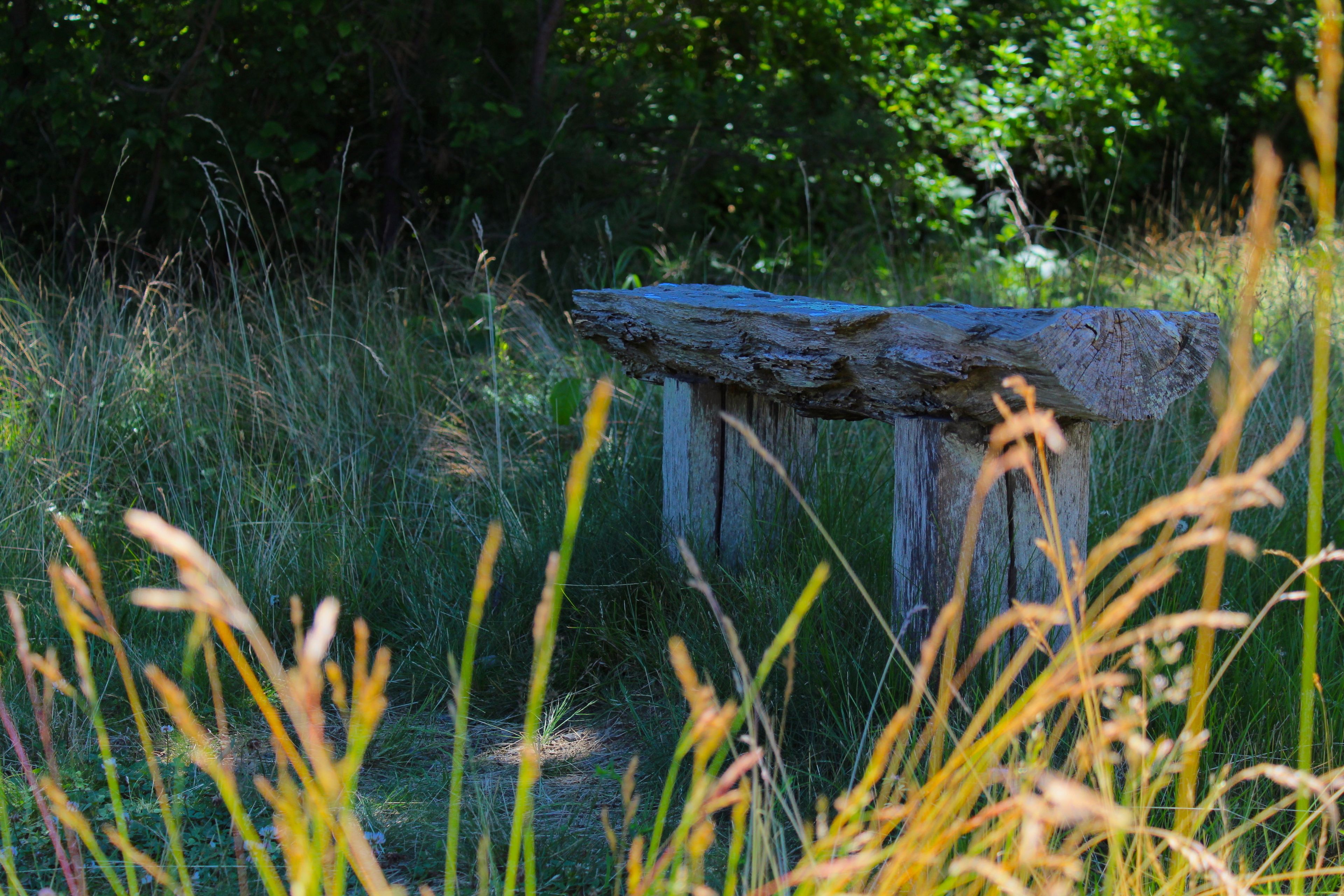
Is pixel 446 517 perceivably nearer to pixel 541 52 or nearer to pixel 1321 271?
pixel 1321 271

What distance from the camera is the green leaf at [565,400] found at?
3723 millimetres

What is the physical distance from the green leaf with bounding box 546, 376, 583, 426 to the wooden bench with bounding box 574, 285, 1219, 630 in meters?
0.89

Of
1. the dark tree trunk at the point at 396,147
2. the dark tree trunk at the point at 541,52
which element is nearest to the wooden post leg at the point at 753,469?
the dark tree trunk at the point at 396,147

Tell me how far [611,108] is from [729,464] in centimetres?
387

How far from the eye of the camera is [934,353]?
6.57ft

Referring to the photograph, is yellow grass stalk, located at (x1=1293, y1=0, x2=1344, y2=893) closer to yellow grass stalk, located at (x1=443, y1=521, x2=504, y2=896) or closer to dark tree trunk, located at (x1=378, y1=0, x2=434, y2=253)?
yellow grass stalk, located at (x1=443, y1=521, x2=504, y2=896)

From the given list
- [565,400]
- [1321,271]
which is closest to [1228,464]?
[1321,271]

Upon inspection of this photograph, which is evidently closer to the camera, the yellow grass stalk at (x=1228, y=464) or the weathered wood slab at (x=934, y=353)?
the yellow grass stalk at (x=1228, y=464)

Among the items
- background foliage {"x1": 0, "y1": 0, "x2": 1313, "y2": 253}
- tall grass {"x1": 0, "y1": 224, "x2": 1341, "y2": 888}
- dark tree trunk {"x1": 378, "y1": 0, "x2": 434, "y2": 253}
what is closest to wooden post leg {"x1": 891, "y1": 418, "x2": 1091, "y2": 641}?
tall grass {"x1": 0, "y1": 224, "x2": 1341, "y2": 888}

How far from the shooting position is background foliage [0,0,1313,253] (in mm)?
5363

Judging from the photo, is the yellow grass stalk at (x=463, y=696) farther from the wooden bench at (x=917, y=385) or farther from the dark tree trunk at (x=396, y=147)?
the dark tree trunk at (x=396, y=147)

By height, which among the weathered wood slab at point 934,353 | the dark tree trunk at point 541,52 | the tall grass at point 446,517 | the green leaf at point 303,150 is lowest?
the tall grass at point 446,517

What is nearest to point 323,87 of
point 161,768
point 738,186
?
point 738,186

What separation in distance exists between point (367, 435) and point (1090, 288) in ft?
8.58
